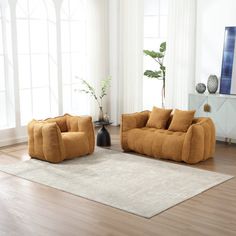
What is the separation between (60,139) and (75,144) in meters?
0.28

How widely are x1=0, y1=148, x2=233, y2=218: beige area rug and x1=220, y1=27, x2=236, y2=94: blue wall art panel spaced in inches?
78.6

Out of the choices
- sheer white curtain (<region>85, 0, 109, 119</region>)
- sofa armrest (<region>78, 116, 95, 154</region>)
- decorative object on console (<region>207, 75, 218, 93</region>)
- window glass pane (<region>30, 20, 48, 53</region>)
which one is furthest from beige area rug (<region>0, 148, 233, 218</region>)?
sheer white curtain (<region>85, 0, 109, 119</region>)

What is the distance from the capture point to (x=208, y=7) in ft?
26.2

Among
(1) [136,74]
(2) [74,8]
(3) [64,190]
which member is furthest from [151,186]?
Answer: (2) [74,8]

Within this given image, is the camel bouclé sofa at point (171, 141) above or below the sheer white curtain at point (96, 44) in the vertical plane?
below

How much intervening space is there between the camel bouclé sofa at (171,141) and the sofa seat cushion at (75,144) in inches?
25.3

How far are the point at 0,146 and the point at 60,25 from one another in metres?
2.39

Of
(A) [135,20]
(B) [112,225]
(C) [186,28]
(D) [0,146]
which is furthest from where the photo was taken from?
(A) [135,20]

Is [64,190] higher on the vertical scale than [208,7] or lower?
lower

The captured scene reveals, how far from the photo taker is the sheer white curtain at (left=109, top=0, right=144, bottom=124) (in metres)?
8.81

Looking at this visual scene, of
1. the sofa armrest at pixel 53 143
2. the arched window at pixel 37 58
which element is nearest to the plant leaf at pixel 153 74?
the arched window at pixel 37 58

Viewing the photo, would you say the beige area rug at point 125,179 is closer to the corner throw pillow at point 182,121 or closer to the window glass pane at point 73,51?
the corner throw pillow at point 182,121

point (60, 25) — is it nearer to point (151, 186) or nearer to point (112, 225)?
point (151, 186)

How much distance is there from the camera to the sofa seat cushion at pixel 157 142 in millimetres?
6457
